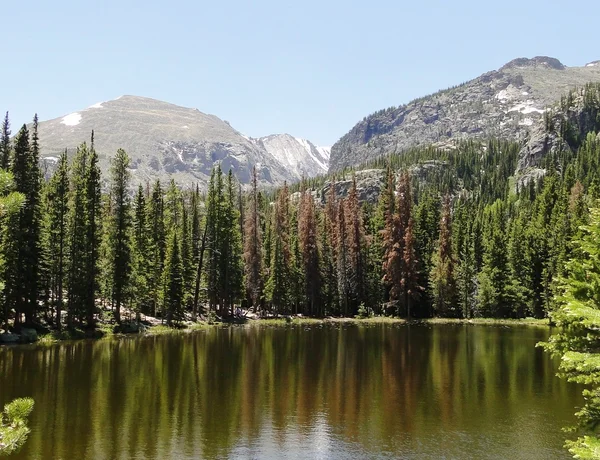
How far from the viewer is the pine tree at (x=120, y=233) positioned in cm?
6956

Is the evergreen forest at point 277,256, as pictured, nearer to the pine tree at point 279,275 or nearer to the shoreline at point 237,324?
the pine tree at point 279,275

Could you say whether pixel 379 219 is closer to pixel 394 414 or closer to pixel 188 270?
pixel 188 270

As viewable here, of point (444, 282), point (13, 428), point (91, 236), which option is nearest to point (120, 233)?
point (91, 236)

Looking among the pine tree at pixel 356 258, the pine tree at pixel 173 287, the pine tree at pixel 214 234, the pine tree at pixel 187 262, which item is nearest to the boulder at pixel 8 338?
the pine tree at pixel 173 287

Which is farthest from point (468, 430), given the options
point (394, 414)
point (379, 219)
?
point (379, 219)

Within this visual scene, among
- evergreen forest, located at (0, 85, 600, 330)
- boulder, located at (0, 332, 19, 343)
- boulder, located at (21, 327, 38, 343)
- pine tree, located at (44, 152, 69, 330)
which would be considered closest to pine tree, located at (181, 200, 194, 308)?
evergreen forest, located at (0, 85, 600, 330)

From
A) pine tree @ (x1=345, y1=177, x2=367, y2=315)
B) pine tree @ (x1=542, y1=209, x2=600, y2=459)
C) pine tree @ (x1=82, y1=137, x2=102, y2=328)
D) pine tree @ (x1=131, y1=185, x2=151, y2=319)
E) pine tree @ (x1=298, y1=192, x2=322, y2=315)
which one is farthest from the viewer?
pine tree @ (x1=345, y1=177, x2=367, y2=315)

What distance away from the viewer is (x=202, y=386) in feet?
122

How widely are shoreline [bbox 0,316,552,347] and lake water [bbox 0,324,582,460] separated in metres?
3.69

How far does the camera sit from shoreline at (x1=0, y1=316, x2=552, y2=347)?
59994mm

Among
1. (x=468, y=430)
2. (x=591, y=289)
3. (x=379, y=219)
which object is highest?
(x=379, y=219)

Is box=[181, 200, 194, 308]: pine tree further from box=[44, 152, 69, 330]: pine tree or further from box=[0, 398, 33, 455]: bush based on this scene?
box=[0, 398, 33, 455]: bush

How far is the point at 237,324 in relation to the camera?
8538cm

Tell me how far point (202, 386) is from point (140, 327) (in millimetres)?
35008
